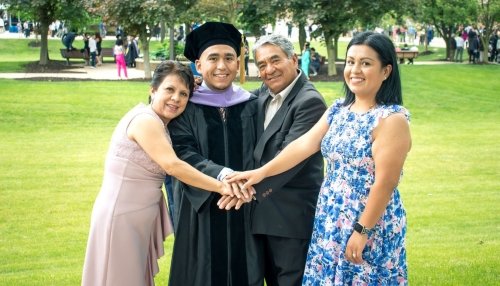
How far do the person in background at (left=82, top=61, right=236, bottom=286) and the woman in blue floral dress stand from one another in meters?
0.70

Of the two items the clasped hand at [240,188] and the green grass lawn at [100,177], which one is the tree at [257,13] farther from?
the clasped hand at [240,188]

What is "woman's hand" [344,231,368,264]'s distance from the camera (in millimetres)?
4418

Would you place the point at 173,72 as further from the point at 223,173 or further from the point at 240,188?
the point at 240,188

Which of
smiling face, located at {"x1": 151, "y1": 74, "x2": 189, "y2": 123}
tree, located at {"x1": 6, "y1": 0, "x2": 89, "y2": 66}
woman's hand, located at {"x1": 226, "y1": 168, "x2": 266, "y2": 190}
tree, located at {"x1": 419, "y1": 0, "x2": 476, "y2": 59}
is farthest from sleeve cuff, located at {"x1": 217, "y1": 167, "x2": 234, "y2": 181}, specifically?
tree, located at {"x1": 419, "y1": 0, "x2": 476, "y2": 59}

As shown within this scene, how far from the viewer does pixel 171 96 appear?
195 inches

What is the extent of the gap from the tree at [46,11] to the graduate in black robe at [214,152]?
2919 centimetres

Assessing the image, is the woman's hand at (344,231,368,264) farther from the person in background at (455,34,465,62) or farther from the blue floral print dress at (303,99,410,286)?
the person in background at (455,34,465,62)

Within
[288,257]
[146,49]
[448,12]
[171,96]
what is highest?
[448,12]

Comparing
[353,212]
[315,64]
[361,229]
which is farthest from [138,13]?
[361,229]

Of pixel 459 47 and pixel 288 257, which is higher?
pixel 459 47

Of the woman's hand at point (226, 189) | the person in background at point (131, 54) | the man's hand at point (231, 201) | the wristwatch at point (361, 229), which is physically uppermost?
the person in background at point (131, 54)

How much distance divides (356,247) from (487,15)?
36123 mm

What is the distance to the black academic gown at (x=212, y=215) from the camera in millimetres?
5062

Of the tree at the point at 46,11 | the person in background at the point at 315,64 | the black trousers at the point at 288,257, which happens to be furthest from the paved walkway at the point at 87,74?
the black trousers at the point at 288,257
